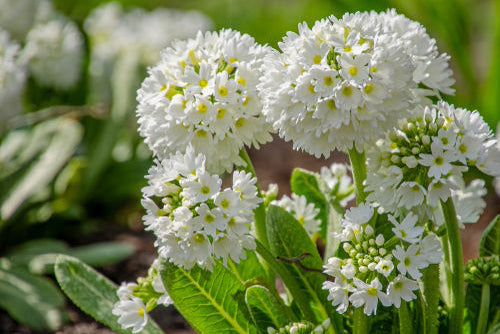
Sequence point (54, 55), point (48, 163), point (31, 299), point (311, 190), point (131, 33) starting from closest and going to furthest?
point (311, 190) < point (31, 299) < point (48, 163) < point (54, 55) < point (131, 33)

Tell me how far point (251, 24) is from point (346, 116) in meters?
5.74

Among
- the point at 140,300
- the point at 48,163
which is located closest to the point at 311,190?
the point at 140,300

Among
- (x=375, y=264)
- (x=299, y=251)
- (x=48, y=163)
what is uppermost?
(x=48, y=163)

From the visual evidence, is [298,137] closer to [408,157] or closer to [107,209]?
[408,157]

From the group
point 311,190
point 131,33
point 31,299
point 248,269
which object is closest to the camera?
point 248,269

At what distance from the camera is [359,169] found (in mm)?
1822

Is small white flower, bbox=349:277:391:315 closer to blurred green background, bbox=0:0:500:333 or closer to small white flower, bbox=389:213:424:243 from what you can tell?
small white flower, bbox=389:213:424:243

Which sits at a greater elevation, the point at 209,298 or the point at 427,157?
the point at 427,157

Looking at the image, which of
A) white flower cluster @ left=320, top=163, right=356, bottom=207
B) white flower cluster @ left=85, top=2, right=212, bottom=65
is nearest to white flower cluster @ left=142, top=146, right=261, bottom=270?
white flower cluster @ left=320, top=163, right=356, bottom=207

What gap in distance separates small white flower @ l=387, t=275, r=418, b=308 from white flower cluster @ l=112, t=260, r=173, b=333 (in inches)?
24.6

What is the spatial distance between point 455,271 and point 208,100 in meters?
0.80

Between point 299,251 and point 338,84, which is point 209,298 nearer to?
point 299,251

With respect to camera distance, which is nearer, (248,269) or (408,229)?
(408,229)

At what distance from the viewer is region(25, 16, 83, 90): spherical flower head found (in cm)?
389
